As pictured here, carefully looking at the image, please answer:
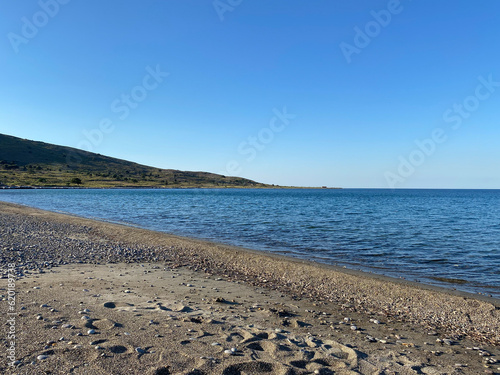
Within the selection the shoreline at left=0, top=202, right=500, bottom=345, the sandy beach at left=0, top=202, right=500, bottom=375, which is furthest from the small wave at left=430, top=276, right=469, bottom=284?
the sandy beach at left=0, top=202, right=500, bottom=375

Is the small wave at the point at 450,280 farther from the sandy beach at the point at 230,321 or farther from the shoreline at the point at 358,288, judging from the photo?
the sandy beach at the point at 230,321

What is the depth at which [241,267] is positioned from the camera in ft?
53.3

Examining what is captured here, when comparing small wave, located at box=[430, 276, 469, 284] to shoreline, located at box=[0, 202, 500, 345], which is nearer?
shoreline, located at box=[0, 202, 500, 345]

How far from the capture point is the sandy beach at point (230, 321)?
20.4 ft

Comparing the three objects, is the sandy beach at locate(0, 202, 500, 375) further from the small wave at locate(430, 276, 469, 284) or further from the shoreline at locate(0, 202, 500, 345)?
the small wave at locate(430, 276, 469, 284)

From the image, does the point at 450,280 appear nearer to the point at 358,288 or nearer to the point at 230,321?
the point at 358,288

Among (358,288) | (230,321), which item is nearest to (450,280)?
(358,288)

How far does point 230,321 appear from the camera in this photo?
338 inches

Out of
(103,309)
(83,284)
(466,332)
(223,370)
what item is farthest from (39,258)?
(466,332)

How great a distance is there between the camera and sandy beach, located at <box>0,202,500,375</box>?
6.21m

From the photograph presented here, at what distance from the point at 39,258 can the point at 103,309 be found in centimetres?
921

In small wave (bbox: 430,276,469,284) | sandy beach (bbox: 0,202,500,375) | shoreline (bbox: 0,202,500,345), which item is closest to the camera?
sandy beach (bbox: 0,202,500,375)

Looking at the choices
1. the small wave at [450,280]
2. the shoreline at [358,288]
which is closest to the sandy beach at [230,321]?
the shoreline at [358,288]

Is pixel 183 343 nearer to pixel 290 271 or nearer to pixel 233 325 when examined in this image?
pixel 233 325
